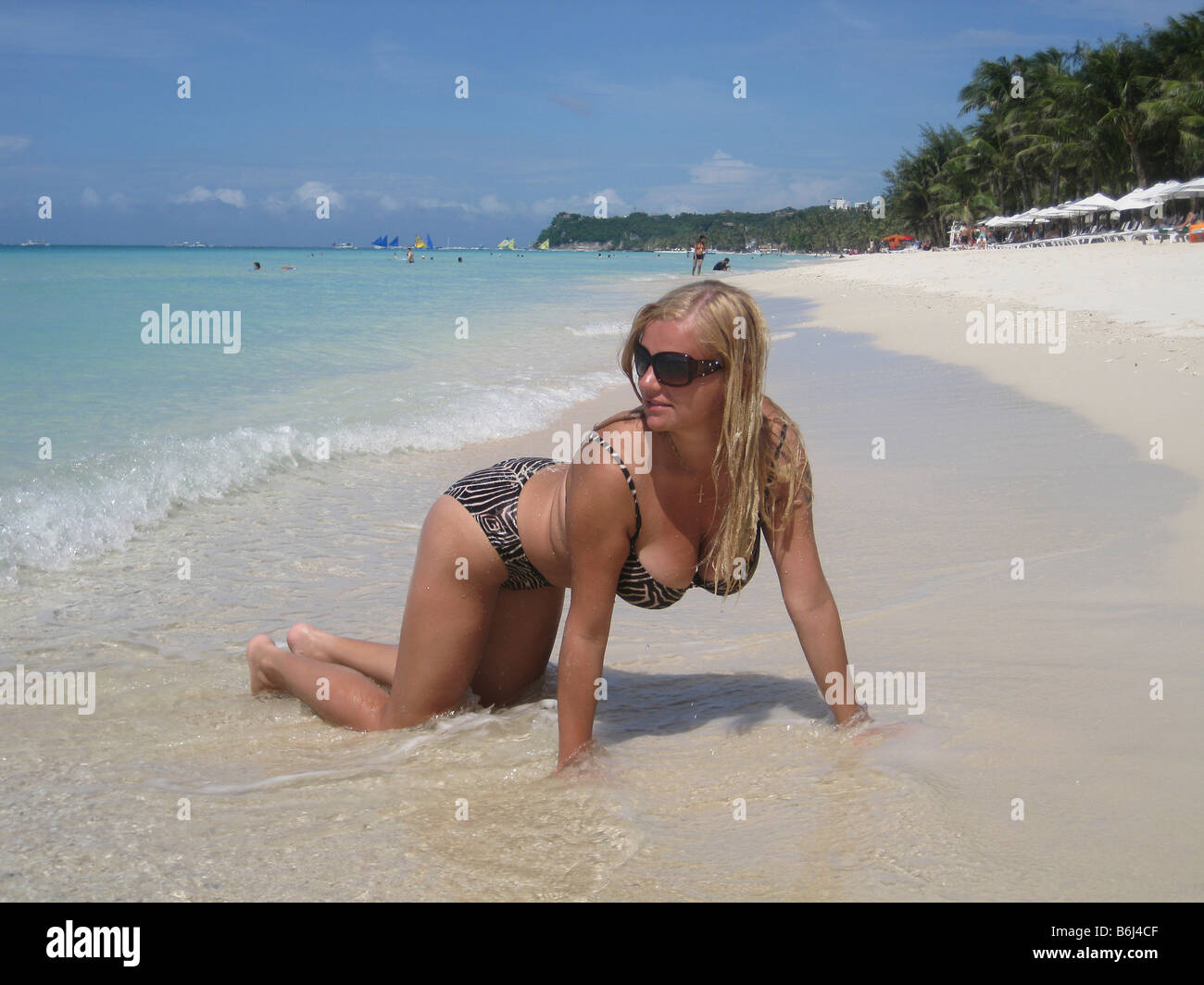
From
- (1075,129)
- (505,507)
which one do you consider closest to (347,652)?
(505,507)

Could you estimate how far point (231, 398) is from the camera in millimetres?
11539

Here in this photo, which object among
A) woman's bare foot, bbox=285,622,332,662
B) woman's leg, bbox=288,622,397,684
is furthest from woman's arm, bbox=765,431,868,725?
woman's bare foot, bbox=285,622,332,662

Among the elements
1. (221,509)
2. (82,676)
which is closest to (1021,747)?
(82,676)

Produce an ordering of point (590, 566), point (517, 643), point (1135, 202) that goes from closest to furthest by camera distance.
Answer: point (590, 566)
point (517, 643)
point (1135, 202)

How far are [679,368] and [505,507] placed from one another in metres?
0.72

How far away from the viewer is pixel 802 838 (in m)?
2.51

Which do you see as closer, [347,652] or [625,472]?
[625,472]

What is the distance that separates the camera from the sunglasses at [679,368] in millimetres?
2516

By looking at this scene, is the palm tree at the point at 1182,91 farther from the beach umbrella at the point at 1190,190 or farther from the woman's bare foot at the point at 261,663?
the woman's bare foot at the point at 261,663

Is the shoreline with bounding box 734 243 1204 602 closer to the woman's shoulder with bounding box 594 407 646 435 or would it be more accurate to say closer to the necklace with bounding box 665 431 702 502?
the necklace with bounding box 665 431 702 502

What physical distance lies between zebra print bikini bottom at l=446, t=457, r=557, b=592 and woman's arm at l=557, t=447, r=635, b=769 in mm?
241

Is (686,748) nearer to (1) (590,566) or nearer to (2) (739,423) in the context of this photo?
(1) (590,566)

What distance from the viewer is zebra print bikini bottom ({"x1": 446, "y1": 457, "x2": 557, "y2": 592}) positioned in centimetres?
293
